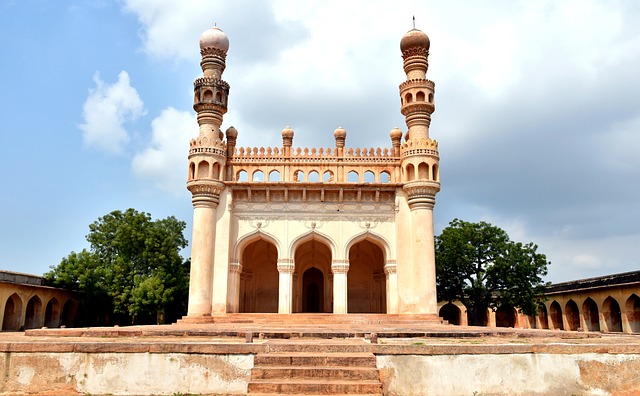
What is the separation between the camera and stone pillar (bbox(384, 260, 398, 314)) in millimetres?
20266

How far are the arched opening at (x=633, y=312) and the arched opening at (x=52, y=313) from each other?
33231 mm

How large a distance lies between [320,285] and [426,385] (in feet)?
60.4

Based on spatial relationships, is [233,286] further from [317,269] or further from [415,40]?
[415,40]

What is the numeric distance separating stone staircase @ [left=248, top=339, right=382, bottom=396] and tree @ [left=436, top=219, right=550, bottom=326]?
23509 millimetres

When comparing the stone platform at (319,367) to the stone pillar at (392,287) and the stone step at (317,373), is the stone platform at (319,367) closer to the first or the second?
the stone step at (317,373)

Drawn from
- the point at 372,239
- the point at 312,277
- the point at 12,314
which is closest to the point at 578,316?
the point at 312,277

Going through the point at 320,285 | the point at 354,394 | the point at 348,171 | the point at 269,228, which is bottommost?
the point at 354,394

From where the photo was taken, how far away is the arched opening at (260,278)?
23.6 metres

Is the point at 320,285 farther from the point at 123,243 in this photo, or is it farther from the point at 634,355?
the point at 634,355

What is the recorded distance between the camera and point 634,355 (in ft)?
25.6

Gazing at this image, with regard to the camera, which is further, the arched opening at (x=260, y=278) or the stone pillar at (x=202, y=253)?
the arched opening at (x=260, y=278)

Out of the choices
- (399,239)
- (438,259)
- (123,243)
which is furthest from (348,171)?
(123,243)

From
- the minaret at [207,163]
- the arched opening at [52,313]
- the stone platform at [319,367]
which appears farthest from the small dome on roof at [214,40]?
the arched opening at [52,313]

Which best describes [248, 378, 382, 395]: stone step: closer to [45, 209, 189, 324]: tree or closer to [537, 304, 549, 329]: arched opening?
[45, 209, 189, 324]: tree
